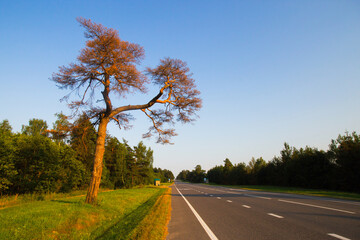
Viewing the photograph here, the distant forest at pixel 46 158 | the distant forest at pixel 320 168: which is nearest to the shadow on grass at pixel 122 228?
the distant forest at pixel 46 158

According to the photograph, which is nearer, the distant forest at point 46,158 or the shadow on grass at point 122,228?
the shadow on grass at point 122,228

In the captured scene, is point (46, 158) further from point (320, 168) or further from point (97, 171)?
point (320, 168)

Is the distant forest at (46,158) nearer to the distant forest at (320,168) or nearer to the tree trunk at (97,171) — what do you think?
the tree trunk at (97,171)

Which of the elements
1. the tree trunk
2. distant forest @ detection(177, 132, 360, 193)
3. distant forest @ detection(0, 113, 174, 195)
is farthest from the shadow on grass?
distant forest @ detection(177, 132, 360, 193)

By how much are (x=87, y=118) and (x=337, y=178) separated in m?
46.3

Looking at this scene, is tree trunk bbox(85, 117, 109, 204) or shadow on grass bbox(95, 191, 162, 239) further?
tree trunk bbox(85, 117, 109, 204)

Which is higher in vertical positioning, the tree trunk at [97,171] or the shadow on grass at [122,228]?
the tree trunk at [97,171]

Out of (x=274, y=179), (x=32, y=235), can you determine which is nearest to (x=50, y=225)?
(x=32, y=235)

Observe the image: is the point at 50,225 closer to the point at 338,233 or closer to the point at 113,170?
the point at 338,233

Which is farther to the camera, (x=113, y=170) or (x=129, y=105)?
(x=113, y=170)

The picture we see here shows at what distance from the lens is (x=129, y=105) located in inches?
563

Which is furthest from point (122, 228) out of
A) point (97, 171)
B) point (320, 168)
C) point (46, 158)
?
point (320, 168)

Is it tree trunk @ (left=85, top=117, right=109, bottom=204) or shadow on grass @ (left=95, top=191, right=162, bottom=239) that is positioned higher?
tree trunk @ (left=85, top=117, right=109, bottom=204)

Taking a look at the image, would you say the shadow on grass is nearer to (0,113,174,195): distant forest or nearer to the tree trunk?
the tree trunk
